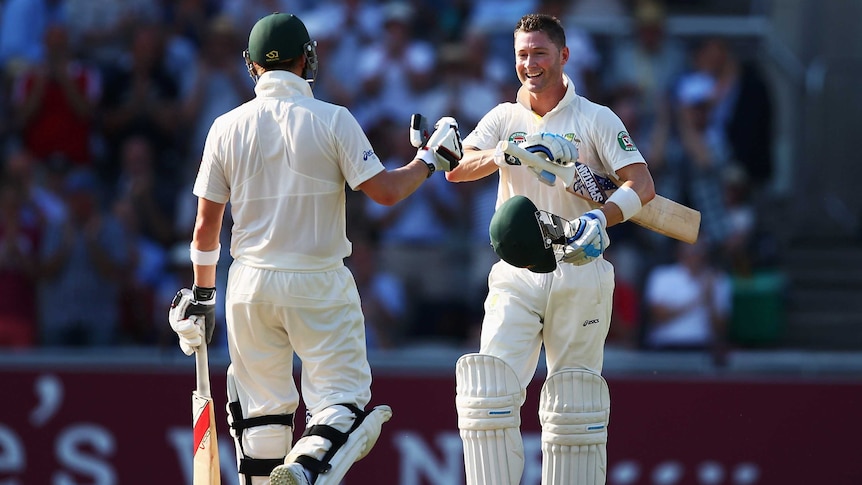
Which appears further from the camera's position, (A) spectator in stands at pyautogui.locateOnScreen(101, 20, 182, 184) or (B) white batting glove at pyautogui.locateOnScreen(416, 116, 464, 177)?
(A) spectator in stands at pyautogui.locateOnScreen(101, 20, 182, 184)

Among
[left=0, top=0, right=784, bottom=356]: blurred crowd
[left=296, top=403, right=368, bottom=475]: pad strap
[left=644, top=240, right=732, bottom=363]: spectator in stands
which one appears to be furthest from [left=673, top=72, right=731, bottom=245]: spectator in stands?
[left=296, top=403, right=368, bottom=475]: pad strap

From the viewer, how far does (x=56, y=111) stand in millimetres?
10625

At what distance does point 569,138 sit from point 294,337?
143 cm

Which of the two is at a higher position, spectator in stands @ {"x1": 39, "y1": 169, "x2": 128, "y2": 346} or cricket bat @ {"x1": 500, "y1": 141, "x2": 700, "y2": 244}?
cricket bat @ {"x1": 500, "y1": 141, "x2": 700, "y2": 244}

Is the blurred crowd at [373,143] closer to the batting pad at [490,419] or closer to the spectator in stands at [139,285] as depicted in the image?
the spectator in stands at [139,285]

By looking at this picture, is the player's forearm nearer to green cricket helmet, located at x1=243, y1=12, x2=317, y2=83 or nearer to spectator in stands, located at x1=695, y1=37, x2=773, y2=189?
green cricket helmet, located at x1=243, y1=12, x2=317, y2=83

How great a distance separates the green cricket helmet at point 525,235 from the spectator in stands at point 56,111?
578cm

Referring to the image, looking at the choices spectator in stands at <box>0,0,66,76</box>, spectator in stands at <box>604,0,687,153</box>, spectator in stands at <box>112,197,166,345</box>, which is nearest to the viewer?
spectator in stands at <box>112,197,166,345</box>

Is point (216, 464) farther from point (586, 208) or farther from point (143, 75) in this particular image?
point (143, 75)

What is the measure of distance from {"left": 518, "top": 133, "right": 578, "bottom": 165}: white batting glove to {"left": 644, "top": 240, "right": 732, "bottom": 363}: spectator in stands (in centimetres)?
396

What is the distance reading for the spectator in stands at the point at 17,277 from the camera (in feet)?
32.1

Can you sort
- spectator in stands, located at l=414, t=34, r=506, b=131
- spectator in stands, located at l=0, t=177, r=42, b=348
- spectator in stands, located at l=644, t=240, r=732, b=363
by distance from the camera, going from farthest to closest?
spectator in stands, located at l=414, t=34, r=506, b=131 → spectator in stands, located at l=0, t=177, r=42, b=348 → spectator in stands, located at l=644, t=240, r=732, b=363

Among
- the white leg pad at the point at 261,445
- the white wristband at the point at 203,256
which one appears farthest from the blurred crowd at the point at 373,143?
the white leg pad at the point at 261,445

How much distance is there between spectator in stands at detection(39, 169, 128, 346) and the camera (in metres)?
9.86
